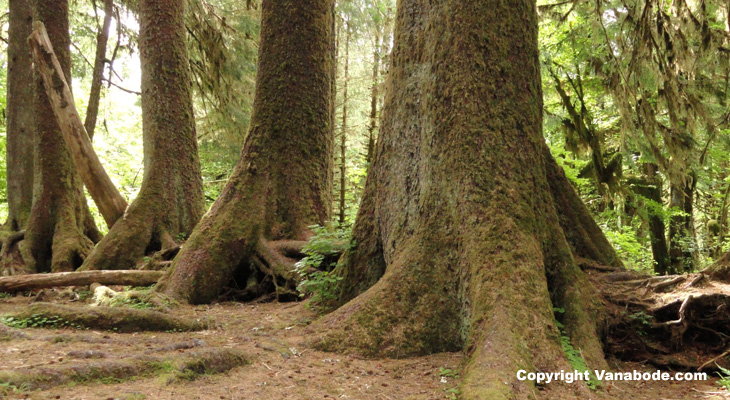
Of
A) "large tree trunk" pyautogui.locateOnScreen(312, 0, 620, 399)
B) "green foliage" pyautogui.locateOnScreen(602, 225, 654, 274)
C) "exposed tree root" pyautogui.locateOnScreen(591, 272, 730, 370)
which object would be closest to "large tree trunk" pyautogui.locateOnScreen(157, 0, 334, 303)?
"large tree trunk" pyautogui.locateOnScreen(312, 0, 620, 399)

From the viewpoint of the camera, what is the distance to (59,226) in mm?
8391

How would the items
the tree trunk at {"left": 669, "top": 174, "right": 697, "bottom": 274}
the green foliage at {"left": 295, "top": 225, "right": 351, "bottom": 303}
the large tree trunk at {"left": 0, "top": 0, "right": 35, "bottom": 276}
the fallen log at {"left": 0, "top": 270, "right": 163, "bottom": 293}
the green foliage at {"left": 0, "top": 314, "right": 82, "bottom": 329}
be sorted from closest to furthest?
the green foliage at {"left": 0, "top": 314, "right": 82, "bottom": 329} → the green foliage at {"left": 295, "top": 225, "right": 351, "bottom": 303} → the fallen log at {"left": 0, "top": 270, "right": 163, "bottom": 293} → the large tree trunk at {"left": 0, "top": 0, "right": 35, "bottom": 276} → the tree trunk at {"left": 669, "top": 174, "right": 697, "bottom": 274}

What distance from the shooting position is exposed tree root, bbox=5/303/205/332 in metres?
4.25

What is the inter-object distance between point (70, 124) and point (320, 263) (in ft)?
15.7

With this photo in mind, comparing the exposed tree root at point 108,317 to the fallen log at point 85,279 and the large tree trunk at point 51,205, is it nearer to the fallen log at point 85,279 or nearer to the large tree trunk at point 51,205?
the fallen log at point 85,279

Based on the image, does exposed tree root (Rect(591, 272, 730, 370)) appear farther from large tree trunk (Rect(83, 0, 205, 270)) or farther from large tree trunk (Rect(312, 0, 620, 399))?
large tree trunk (Rect(83, 0, 205, 270))

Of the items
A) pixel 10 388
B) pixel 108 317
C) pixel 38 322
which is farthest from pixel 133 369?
pixel 38 322

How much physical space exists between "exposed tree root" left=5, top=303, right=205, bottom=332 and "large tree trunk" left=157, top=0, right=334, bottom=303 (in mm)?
1472

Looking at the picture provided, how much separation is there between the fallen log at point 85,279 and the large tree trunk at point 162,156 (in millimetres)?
644

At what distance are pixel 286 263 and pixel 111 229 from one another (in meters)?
3.43

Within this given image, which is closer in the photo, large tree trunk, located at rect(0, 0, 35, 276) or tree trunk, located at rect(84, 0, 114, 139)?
large tree trunk, located at rect(0, 0, 35, 276)

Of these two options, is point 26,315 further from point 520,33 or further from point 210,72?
point 210,72

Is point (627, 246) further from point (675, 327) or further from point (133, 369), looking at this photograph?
point (133, 369)

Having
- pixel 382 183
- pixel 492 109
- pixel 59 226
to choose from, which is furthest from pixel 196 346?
pixel 59 226
